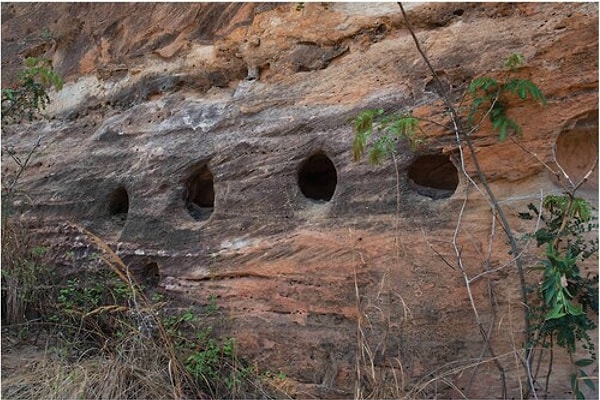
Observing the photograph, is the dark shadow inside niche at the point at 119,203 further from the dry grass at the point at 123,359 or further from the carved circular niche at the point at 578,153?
the carved circular niche at the point at 578,153

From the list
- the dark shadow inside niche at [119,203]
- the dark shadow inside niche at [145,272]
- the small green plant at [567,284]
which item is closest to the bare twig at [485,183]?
the small green plant at [567,284]

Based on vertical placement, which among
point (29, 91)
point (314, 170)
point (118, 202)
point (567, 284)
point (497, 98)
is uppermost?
point (29, 91)

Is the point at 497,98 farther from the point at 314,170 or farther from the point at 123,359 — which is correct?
the point at 123,359

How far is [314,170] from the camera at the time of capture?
12.6ft

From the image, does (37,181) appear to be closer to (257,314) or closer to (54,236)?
(54,236)

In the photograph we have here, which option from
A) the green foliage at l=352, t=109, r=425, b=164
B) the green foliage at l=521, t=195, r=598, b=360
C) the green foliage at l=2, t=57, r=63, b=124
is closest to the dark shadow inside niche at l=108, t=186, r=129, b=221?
the green foliage at l=2, t=57, r=63, b=124

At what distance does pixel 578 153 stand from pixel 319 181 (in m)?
1.56

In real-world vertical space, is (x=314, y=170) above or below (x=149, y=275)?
above

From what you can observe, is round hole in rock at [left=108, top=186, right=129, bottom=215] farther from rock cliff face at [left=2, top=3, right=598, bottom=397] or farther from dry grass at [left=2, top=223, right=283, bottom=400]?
dry grass at [left=2, top=223, right=283, bottom=400]

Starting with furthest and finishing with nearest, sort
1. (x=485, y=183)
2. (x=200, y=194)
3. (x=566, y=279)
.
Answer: (x=200, y=194), (x=485, y=183), (x=566, y=279)

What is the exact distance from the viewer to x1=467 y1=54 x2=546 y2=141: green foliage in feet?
9.39

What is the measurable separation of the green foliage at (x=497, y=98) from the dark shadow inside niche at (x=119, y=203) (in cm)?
236

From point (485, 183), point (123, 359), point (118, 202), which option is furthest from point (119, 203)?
point (485, 183)

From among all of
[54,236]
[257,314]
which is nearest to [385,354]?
[257,314]
